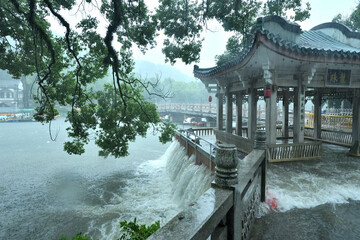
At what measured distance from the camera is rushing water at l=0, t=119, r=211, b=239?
26.9ft

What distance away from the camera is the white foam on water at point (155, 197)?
7886 mm

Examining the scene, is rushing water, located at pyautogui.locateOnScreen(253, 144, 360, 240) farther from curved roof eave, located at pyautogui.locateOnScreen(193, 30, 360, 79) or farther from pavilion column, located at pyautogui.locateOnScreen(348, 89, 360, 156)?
curved roof eave, located at pyautogui.locateOnScreen(193, 30, 360, 79)

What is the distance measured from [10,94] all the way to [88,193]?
6909cm

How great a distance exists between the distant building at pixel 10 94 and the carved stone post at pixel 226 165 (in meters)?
74.9

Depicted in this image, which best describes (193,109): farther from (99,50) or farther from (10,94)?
(10,94)

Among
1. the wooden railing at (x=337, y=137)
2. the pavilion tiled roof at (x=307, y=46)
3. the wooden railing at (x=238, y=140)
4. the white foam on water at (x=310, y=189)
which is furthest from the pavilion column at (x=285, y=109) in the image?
the white foam on water at (x=310, y=189)

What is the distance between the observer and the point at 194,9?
382 inches

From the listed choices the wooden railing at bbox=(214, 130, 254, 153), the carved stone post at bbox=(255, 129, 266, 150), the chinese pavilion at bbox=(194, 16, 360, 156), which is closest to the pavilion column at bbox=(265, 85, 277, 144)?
the chinese pavilion at bbox=(194, 16, 360, 156)

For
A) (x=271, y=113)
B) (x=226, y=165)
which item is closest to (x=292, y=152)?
(x=271, y=113)

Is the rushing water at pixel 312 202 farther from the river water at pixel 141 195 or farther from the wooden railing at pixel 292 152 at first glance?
the wooden railing at pixel 292 152

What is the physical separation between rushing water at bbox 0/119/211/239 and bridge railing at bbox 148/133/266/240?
3.96 metres

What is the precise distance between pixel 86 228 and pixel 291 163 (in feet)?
25.4

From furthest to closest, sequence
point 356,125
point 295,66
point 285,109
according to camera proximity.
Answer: point 285,109
point 356,125
point 295,66

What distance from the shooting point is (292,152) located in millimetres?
7930
